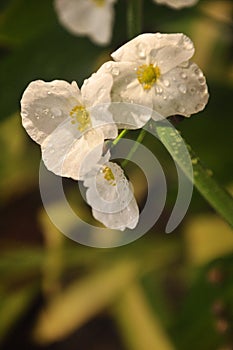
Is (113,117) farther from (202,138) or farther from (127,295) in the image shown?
(127,295)

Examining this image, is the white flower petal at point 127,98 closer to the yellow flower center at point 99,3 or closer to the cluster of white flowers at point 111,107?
the cluster of white flowers at point 111,107

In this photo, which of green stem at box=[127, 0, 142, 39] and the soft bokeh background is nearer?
green stem at box=[127, 0, 142, 39]

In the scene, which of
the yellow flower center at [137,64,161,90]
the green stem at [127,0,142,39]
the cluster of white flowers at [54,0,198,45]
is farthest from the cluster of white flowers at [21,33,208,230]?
the cluster of white flowers at [54,0,198,45]

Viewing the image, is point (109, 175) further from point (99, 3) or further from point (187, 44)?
point (99, 3)

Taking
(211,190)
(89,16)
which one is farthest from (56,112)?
(89,16)

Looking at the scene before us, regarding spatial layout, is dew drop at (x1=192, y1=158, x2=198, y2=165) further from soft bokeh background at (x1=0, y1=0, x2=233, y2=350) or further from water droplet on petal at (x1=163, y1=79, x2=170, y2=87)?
soft bokeh background at (x1=0, y1=0, x2=233, y2=350)
